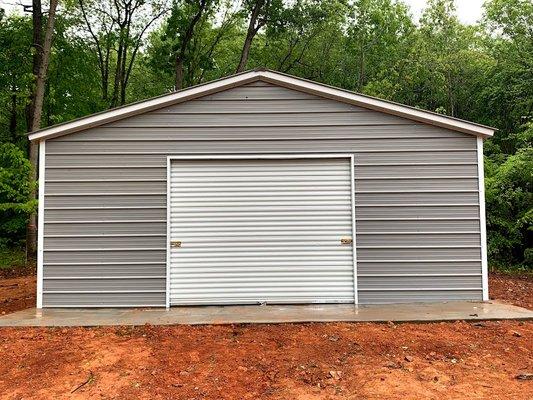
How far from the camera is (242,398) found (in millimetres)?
3365

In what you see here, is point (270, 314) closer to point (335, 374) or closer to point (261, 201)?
point (261, 201)

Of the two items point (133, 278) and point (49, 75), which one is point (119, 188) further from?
point (49, 75)

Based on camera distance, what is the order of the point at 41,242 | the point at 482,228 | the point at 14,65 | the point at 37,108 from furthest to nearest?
the point at 14,65, the point at 37,108, the point at 482,228, the point at 41,242

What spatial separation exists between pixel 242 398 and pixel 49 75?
16.9 m

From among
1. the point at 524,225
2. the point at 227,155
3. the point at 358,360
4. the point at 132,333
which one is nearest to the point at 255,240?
the point at 227,155

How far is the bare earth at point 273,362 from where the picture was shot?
3486mm

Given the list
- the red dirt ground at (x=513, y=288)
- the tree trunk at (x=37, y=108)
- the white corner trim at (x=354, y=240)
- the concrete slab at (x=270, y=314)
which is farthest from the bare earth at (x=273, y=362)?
the tree trunk at (x=37, y=108)

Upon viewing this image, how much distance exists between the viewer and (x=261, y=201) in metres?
6.51

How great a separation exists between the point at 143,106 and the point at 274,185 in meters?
2.20

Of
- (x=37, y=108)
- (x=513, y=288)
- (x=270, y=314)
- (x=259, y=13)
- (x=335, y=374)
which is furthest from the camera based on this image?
(x=259, y=13)

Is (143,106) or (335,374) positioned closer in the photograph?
(335,374)

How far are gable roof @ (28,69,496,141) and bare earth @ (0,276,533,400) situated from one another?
2.78 meters

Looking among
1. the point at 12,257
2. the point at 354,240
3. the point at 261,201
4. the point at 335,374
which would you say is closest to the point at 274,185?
the point at 261,201

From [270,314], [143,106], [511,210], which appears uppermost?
[143,106]
